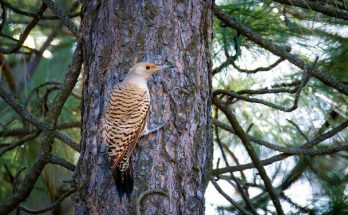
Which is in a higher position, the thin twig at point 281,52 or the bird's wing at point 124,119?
the thin twig at point 281,52

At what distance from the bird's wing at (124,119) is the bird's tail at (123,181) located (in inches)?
1.2

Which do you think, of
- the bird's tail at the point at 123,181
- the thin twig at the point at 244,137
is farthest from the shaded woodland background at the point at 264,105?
the bird's tail at the point at 123,181

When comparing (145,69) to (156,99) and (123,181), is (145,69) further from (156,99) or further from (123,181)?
(123,181)

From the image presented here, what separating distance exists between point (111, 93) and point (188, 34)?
13.7 inches

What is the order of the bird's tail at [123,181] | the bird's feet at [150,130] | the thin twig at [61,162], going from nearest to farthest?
the bird's tail at [123,181]
the bird's feet at [150,130]
the thin twig at [61,162]

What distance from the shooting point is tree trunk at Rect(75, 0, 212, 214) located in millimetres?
2344

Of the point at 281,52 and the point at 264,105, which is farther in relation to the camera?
the point at 264,105

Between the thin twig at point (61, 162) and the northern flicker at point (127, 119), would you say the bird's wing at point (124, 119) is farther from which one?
the thin twig at point (61, 162)

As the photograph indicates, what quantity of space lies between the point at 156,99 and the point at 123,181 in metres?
0.34

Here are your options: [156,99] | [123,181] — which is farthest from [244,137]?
[123,181]

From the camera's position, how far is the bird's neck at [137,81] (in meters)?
2.47

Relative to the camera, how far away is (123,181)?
2.30 meters

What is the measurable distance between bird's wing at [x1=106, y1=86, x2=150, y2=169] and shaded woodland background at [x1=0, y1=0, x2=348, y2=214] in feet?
0.68

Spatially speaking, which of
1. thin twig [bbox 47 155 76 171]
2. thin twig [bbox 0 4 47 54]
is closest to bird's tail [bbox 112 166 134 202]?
thin twig [bbox 47 155 76 171]
